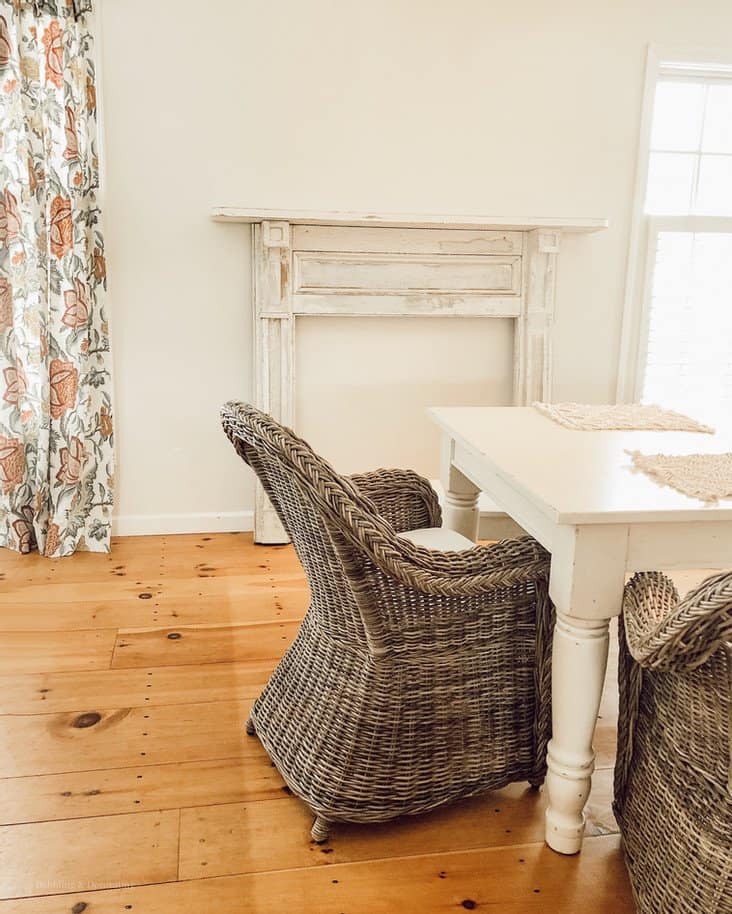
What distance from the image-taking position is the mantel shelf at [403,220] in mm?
3170

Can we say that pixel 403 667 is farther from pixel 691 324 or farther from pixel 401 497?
pixel 691 324

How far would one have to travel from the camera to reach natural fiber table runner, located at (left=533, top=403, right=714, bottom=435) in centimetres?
225

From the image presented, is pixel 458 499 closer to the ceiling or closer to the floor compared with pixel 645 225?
closer to the floor

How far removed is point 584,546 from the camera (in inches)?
58.5

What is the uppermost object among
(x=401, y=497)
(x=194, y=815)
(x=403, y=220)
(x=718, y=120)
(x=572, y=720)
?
(x=718, y=120)

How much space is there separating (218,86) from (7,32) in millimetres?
752

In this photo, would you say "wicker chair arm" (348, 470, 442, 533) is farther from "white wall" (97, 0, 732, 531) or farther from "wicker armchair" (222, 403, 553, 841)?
"white wall" (97, 0, 732, 531)

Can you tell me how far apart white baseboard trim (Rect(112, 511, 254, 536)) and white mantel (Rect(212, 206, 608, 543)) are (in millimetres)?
185

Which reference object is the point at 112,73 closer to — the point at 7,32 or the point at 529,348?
the point at 7,32

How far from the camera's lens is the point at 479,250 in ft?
11.4

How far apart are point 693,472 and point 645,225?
224 cm

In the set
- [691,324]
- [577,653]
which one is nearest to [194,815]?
[577,653]

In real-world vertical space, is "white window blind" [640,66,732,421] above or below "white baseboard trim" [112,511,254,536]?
above

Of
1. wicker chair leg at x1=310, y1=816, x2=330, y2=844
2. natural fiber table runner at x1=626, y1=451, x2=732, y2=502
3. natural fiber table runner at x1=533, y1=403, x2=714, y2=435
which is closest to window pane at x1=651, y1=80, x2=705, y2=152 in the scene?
natural fiber table runner at x1=533, y1=403, x2=714, y2=435
